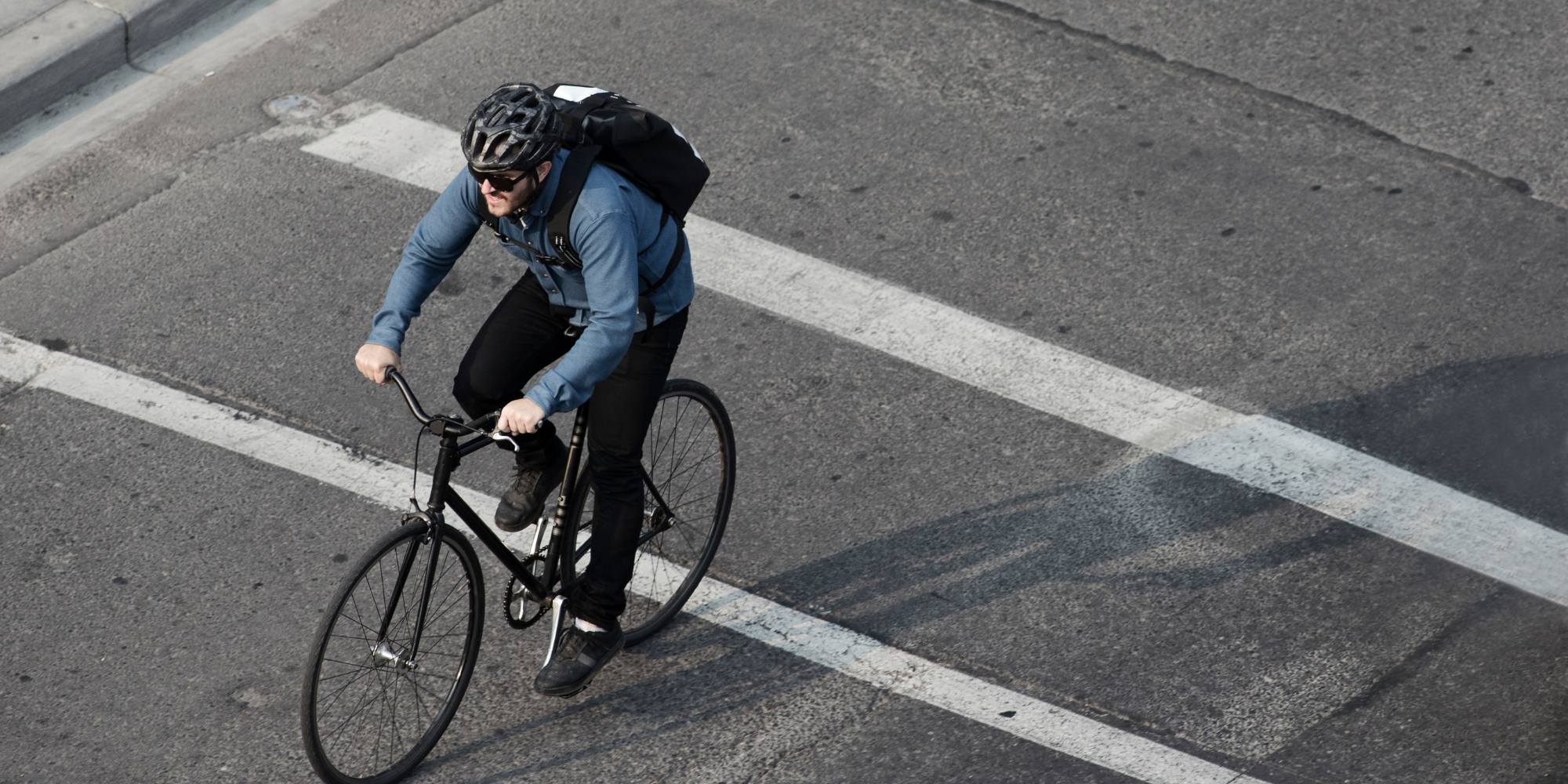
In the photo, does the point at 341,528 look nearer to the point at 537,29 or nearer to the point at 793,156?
the point at 793,156

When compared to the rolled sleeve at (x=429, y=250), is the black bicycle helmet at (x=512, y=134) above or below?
above

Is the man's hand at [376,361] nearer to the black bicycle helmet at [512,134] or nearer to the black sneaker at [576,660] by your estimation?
the black bicycle helmet at [512,134]

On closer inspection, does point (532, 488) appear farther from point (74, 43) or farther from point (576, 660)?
point (74, 43)

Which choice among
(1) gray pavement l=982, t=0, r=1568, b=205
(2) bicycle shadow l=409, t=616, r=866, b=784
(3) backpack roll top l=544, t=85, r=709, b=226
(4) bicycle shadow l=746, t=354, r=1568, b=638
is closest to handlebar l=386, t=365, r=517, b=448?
(3) backpack roll top l=544, t=85, r=709, b=226

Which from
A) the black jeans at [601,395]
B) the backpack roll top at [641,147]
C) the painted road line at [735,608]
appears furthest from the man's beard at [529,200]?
the painted road line at [735,608]

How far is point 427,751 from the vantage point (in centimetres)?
486

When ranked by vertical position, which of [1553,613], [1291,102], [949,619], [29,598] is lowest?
[29,598]

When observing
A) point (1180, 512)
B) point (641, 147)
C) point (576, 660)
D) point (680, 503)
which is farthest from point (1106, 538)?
point (641, 147)

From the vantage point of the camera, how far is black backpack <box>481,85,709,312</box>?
437cm

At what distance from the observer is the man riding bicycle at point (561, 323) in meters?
4.28

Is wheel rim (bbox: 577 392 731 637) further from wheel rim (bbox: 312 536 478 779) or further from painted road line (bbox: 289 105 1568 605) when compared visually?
painted road line (bbox: 289 105 1568 605)

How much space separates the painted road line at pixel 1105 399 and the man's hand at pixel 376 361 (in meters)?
2.61

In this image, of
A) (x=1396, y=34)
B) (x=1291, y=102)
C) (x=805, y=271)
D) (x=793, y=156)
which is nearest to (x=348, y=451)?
(x=805, y=271)

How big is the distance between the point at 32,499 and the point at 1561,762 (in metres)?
5.46
